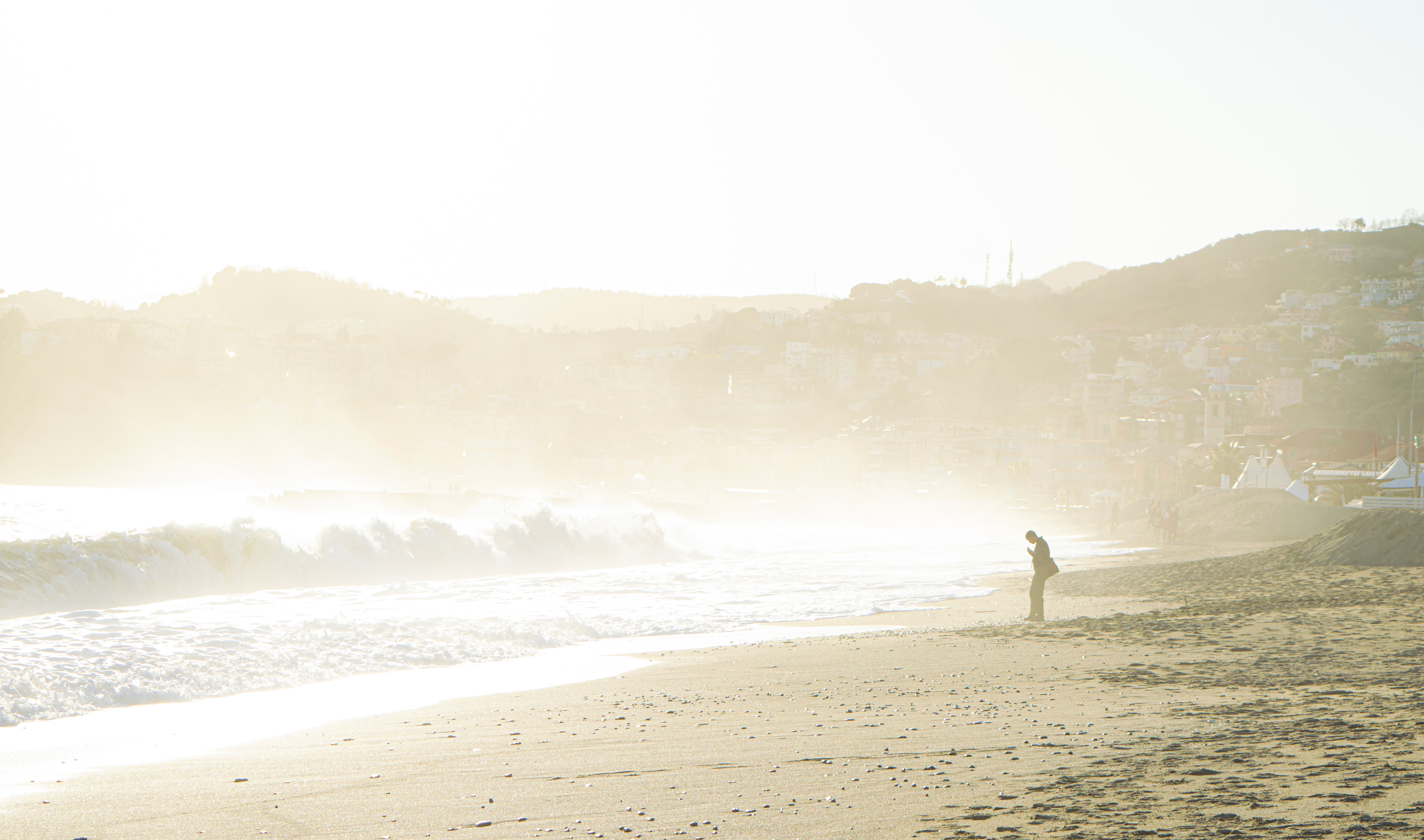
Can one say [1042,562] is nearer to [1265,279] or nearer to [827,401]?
[827,401]

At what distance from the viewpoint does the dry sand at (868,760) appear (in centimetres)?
429

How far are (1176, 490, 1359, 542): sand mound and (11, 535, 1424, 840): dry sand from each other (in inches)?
1135

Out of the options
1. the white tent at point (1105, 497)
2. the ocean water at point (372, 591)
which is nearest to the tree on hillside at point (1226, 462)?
the white tent at point (1105, 497)

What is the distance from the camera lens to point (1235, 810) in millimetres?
4094

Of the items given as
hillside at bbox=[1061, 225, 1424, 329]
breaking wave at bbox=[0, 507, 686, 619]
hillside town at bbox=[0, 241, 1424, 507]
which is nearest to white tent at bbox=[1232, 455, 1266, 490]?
hillside town at bbox=[0, 241, 1424, 507]

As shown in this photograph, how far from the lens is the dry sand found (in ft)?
14.1

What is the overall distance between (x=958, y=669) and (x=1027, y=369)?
150007 millimetres

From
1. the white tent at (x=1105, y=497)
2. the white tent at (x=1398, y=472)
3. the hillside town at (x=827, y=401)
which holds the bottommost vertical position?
the white tent at (x=1105, y=497)

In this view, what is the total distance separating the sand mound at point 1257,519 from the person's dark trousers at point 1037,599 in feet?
84.0

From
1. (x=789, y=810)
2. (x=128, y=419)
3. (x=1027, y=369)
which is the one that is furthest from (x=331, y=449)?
(x=789, y=810)

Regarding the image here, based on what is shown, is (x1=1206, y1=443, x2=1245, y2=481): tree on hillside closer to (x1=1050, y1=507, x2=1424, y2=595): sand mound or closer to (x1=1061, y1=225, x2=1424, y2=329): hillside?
(x1=1050, y1=507, x2=1424, y2=595): sand mound

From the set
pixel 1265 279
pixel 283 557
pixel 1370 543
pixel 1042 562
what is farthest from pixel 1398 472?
pixel 1265 279

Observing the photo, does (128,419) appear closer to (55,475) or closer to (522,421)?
(55,475)

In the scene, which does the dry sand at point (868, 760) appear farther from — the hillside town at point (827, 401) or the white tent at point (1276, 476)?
the hillside town at point (827, 401)
